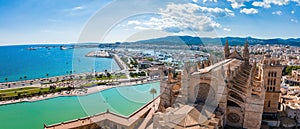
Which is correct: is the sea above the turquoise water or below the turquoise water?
above

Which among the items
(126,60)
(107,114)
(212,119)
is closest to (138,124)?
(107,114)

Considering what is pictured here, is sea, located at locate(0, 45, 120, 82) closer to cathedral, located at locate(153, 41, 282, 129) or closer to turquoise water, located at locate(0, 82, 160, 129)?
turquoise water, located at locate(0, 82, 160, 129)

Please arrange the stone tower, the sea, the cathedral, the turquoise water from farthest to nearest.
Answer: the sea
the turquoise water
the stone tower
the cathedral

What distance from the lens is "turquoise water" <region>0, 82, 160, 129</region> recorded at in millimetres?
22252

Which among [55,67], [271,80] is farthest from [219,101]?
[55,67]

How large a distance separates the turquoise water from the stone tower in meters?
13.6

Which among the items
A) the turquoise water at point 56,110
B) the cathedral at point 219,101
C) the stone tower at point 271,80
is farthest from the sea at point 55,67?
the stone tower at point 271,80

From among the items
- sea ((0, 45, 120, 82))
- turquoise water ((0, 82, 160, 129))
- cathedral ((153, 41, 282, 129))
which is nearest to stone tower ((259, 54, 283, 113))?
cathedral ((153, 41, 282, 129))

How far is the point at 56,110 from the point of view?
26344 millimetres

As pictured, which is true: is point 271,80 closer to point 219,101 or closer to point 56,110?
point 219,101

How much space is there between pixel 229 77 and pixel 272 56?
4.95 metres

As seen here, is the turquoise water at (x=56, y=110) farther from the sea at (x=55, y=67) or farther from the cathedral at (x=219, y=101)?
the cathedral at (x=219, y=101)

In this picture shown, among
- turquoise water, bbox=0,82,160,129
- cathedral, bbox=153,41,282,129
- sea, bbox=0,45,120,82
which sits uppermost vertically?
cathedral, bbox=153,41,282,129

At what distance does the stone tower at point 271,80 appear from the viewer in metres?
16.5
